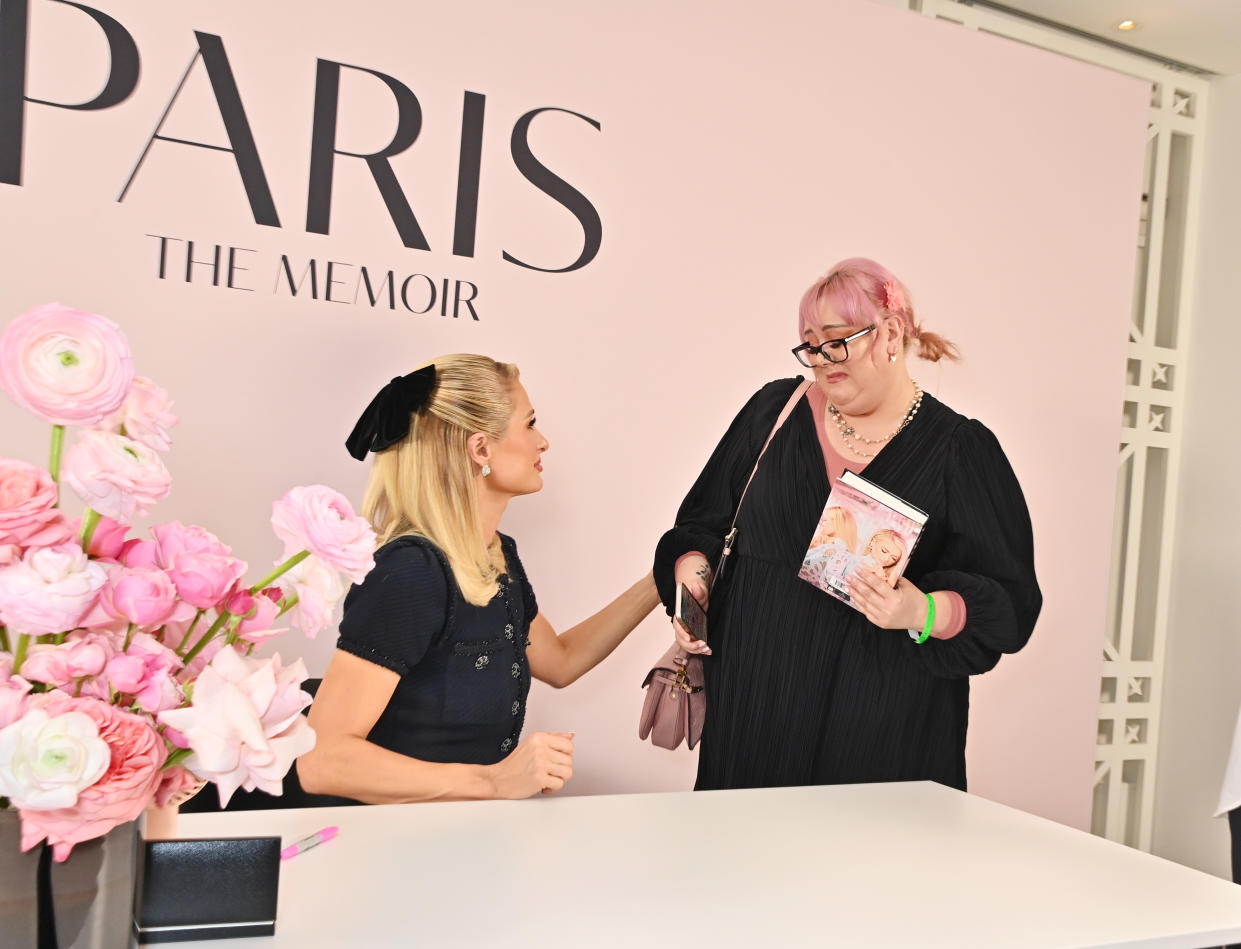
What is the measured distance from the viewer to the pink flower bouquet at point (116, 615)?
96 centimetres

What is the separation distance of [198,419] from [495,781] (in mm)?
1394

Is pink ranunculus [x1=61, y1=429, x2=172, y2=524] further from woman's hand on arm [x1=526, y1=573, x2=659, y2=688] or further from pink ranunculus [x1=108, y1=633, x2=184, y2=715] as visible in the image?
woman's hand on arm [x1=526, y1=573, x2=659, y2=688]

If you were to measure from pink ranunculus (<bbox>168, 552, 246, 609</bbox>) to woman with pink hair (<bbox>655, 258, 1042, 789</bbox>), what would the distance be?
1.98 meters

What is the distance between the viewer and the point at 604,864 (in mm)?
1621

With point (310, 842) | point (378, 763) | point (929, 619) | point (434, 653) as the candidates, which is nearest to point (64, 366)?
point (310, 842)

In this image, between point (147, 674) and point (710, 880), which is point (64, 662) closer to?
point (147, 674)

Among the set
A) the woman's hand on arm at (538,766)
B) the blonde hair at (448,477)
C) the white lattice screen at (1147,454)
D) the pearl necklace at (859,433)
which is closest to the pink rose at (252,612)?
the woman's hand on arm at (538,766)

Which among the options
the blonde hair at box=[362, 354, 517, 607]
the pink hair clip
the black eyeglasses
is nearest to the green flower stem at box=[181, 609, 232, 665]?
the blonde hair at box=[362, 354, 517, 607]

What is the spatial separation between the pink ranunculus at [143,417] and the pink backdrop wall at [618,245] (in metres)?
1.84

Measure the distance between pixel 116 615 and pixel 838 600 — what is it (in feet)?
7.50

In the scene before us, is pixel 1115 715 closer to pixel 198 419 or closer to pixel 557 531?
pixel 557 531

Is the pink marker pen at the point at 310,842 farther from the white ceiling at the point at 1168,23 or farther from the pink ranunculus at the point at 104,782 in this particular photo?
the white ceiling at the point at 1168,23

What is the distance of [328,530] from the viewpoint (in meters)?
1.06

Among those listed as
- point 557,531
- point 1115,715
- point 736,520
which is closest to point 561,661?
point 557,531
